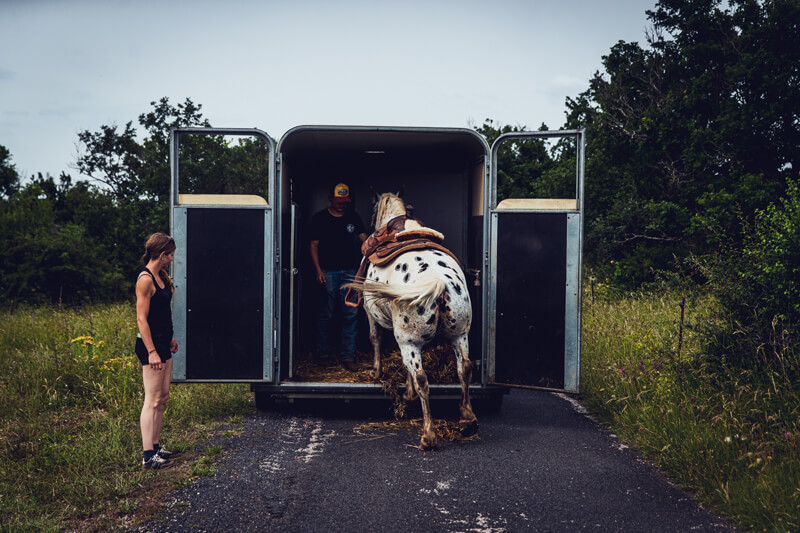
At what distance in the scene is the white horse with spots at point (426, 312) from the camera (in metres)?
5.11

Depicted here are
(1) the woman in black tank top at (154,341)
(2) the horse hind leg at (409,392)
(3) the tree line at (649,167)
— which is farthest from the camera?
(3) the tree line at (649,167)

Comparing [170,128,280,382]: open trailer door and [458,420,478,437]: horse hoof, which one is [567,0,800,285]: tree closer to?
[458,420,478,437]: horse hoof

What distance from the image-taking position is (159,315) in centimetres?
459

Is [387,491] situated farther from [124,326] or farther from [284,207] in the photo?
[124,326]

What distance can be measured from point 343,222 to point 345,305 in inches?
37.3

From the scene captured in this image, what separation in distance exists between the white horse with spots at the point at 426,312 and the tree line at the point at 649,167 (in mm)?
9106

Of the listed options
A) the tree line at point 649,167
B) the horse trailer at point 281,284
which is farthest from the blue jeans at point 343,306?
the tree line at point 649,167

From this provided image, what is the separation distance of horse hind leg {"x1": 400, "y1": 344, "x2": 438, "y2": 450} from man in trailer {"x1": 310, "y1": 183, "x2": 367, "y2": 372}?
173 cm

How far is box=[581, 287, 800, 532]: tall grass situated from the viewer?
364cm

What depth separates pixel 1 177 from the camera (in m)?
27.8

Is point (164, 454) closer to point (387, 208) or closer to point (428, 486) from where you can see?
point (428, 486)

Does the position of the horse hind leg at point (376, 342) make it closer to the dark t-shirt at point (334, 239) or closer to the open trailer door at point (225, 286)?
the dark t-shirt at point (334, 239)

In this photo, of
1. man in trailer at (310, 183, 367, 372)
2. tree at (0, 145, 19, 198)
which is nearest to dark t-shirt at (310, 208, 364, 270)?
man in trailer at (310, 183, 367, 372)

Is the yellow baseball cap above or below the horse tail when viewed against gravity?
above
